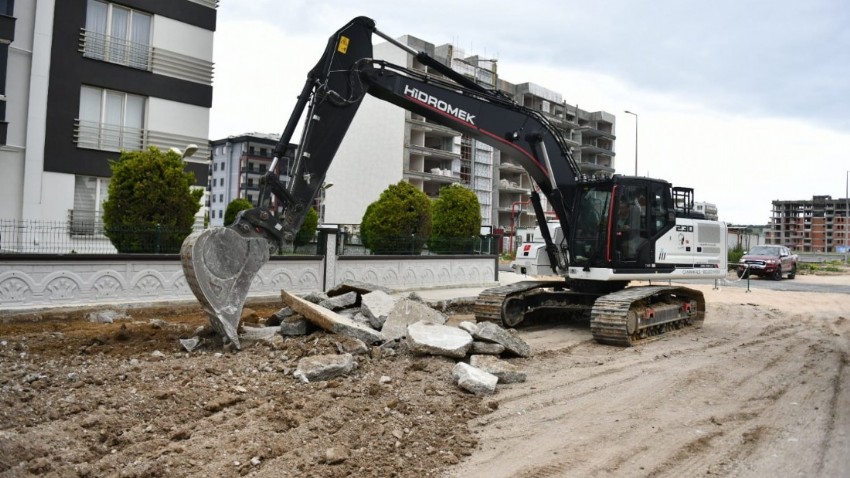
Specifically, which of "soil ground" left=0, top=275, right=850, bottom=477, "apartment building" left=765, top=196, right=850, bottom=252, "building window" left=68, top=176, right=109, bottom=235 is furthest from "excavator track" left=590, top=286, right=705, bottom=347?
"apartment building" left=765, top=196, right=850, bottom=252

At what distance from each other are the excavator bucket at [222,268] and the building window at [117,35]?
13.5 meters

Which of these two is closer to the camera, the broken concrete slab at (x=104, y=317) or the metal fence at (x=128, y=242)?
the broken concrete slab at (x=104, y=317)

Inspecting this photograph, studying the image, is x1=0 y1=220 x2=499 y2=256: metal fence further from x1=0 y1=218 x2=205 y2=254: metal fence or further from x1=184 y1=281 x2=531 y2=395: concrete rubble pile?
x1=184 y1=281 x2=531 y2=395: concrete rubble pile

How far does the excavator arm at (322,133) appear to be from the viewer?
7.55 m

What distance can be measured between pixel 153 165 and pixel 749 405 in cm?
1268

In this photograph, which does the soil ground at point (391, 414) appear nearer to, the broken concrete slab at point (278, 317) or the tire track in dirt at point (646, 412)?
the tire track in dirt at point (646, 412)

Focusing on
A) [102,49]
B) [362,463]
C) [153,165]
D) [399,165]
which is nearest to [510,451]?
[362,463]

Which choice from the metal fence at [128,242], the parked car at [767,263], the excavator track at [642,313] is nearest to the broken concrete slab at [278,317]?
the metal fence at [128,242]

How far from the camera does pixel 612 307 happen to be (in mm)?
10328

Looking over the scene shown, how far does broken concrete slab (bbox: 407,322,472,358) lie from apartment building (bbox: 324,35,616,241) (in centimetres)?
4324

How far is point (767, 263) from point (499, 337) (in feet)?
91.6

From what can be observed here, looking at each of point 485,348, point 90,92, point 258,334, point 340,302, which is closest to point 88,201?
point 90,92

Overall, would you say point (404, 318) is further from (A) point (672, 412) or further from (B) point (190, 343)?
(A) point (672, 412)

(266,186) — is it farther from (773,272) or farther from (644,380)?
(773,272)
